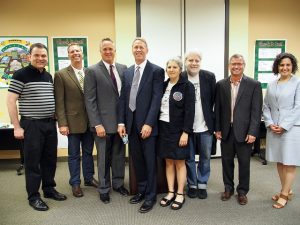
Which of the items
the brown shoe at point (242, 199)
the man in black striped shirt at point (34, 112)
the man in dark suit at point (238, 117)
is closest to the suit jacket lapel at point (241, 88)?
the man in dark suit at point (238, 117)

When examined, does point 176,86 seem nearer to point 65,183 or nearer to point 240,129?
A: point 240,129

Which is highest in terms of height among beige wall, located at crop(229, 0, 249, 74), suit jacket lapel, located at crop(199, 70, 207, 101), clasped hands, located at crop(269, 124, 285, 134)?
beige wall, located at crop(229, 0, 249, 74)

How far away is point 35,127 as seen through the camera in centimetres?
256

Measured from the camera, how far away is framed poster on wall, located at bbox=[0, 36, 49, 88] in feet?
13.5

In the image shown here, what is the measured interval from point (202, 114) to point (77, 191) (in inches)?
62.3

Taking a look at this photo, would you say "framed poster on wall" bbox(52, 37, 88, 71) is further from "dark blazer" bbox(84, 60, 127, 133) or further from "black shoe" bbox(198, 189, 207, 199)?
"black shoe" bbox(198, 189, 207, 199)

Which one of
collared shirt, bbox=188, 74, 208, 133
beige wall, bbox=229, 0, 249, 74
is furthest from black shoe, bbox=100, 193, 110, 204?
beige wall, bbox=229, 0, 249, 74

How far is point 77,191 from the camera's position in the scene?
300 cm

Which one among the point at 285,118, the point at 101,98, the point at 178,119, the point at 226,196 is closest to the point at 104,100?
the point at 101,98

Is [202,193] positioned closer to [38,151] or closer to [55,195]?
[55,195]

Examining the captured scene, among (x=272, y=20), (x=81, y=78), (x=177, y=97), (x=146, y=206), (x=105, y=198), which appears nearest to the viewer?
(x=177, y=97)

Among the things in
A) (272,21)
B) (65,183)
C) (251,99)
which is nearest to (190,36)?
(272,21)

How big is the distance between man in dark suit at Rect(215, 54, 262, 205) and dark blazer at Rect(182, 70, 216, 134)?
0.05 metres

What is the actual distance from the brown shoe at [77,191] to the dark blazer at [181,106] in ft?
4.22
